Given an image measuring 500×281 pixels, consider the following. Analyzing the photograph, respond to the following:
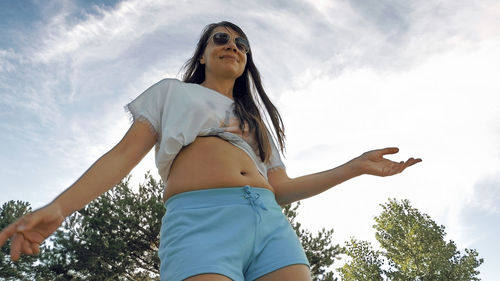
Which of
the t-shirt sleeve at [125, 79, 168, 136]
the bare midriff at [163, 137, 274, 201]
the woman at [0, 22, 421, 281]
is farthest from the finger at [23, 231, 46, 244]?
the t-shirt sleeve at [125, 79, 168, 136]

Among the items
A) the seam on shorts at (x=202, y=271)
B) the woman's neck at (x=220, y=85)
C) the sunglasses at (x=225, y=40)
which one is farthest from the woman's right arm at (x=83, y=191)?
the sunglasses at (x=225, y=40)

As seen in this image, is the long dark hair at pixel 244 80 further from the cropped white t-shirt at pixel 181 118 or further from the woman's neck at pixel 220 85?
the cropped white t-shirt at pixel 181 118

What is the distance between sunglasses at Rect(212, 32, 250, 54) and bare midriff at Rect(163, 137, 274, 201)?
2.67 ft

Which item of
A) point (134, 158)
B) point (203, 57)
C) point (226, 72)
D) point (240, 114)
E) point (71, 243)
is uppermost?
point (71, 243)

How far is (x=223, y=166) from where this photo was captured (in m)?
→ 1.89

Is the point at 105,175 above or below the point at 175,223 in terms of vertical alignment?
above

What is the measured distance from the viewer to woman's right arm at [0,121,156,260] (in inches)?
52.5

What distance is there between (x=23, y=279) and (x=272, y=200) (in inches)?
991

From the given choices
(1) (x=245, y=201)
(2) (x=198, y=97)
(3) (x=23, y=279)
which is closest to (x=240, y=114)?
(2) (x=198, y=97)

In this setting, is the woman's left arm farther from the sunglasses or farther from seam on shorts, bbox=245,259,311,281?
the sunglasses

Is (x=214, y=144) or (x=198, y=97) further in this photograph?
(x=198, y=97)

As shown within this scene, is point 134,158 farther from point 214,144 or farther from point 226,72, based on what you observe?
point 226,72

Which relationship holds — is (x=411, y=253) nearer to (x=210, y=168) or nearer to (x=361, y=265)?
(x=361, y=265)

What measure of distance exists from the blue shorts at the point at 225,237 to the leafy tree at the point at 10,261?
22.6 m
